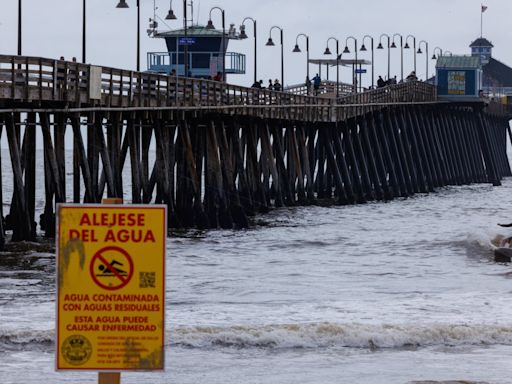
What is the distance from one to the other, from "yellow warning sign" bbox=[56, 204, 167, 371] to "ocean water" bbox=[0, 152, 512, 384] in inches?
239

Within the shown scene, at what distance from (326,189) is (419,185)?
548 inches

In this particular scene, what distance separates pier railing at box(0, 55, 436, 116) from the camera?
28.5 m

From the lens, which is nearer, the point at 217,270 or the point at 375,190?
the point at 217,270

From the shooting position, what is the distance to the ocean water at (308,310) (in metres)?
14.9

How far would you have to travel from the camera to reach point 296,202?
5278 centimetres

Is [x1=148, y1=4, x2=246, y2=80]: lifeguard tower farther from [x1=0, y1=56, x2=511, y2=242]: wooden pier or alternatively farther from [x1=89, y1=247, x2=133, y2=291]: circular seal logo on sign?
[x1=89, y1=247, x2=133, y2=291]: circular seal logo on sign

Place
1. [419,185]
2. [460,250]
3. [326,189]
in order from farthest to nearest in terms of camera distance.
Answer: [419,185], [326,189], [460,250]

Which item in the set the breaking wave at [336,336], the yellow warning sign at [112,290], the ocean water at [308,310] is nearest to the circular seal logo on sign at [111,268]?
the yellow warning sign at [112,290]

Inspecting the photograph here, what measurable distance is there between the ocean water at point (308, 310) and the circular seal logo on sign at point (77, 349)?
19.8 ft

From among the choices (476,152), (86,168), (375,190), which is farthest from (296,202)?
(476,152)

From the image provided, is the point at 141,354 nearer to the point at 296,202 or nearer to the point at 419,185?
the point at 296,202

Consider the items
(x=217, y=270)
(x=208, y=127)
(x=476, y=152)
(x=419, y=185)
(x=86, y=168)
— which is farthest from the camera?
(x=476, y=152)

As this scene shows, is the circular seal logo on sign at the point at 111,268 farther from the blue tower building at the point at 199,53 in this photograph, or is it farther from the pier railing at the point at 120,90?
the blue tower building at the point at 199,53

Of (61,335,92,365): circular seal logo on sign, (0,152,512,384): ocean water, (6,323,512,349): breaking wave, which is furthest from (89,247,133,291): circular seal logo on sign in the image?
(6,323,512,349): breaking wave
